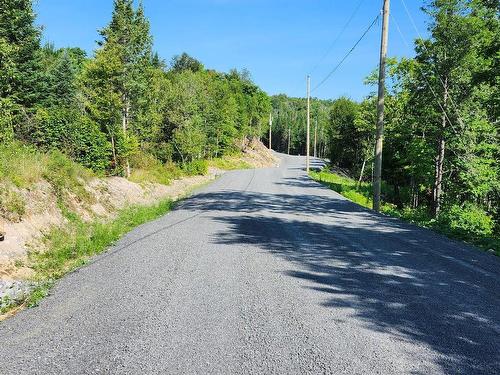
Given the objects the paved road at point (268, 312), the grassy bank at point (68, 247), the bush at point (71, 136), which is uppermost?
the bush at point (71, 136)

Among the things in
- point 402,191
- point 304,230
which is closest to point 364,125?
point 402,191

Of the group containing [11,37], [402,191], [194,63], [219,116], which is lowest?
[402,191]

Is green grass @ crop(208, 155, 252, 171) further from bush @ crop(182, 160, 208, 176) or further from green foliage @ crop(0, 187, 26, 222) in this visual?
green foliage @ crop(0, 187, 26, 222)

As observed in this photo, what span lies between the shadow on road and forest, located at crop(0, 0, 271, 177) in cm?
956

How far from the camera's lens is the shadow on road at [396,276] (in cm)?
408

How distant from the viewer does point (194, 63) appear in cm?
10100

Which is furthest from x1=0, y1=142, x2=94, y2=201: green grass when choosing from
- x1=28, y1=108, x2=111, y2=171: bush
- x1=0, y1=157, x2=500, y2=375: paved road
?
x1=28, y1=108, x2=111, y2=171: bush

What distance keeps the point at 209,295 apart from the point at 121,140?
69.5 ft

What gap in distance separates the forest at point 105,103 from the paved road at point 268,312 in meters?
8.52

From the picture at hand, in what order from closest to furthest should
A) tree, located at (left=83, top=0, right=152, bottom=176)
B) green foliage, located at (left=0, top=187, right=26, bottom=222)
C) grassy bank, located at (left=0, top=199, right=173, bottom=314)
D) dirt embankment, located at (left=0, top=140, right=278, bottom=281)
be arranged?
grassy bank, located at (left=0, top=199, right=173, bottom=314) < dirt embankment, located at (left=0, top=140, right=278, bottom=281) < green foliage, located at (left=0, top=187, right=26, bottom=222) < tree, located at (left=83, top=0, right=152, bottom=176)

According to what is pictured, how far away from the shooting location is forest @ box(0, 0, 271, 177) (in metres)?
18.2

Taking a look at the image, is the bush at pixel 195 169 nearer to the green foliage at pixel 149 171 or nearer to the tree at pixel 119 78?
the green foliage at pixel 149 171

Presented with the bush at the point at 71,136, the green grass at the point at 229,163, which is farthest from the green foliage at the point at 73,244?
the green grass at the point at 229,163

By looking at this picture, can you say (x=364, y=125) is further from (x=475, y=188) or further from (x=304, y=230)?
(x=304, y=230)
